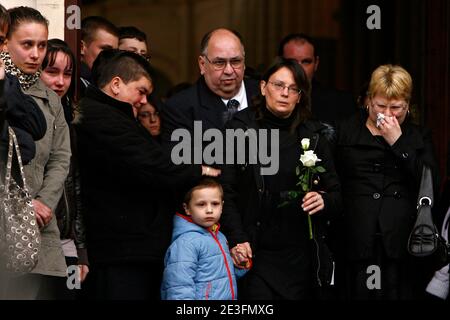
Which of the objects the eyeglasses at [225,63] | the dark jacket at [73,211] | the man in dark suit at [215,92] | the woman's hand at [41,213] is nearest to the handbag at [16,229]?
the woman's hand at [41,213]

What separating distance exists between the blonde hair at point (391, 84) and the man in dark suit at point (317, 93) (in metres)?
0.99

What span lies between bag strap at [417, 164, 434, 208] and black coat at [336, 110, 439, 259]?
38 millimetres

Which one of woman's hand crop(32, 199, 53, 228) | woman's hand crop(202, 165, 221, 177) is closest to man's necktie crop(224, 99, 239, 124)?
woman's hand crop(202, 165, 221, 177)

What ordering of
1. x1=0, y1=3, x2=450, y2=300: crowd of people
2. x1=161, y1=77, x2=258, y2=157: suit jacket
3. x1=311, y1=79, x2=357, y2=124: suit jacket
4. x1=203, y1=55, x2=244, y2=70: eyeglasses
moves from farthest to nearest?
x1=311, y1=79, x2=357, y2=124: suit jacket, x1=203, y1=55, x2=244, y2=70: eyeglasses, x1=161, y1=77, x2=258, y2=157: suit jacket, x1=0, y1=3, x2=450, y2=300: crowd of people

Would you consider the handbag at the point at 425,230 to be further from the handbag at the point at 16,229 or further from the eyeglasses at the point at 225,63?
the handbag at the point at 16,229

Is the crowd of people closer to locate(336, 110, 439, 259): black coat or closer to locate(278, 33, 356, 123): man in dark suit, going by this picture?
locate(336, 110, 439, 259): black coat

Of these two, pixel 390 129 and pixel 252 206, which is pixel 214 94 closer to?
pixel 252 206

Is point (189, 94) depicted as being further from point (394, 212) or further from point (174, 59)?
point (174, 59)

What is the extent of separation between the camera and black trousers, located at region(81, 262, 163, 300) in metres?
7.31

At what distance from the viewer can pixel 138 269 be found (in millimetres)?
7371

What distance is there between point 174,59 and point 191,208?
289 inches

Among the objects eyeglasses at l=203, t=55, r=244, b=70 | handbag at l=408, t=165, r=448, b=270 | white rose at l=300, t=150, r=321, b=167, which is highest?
eyeglasses at l=203, t=55, r=244, b=70

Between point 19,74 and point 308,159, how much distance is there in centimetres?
176

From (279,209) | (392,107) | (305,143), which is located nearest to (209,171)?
(279,209)
